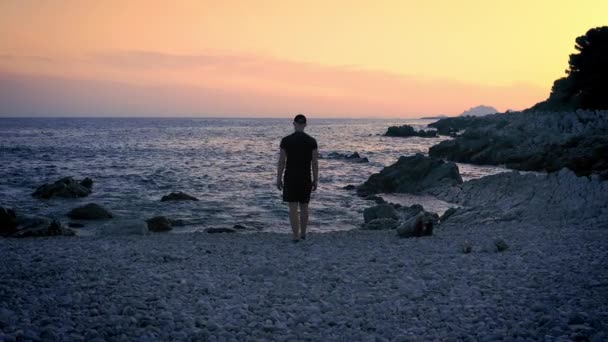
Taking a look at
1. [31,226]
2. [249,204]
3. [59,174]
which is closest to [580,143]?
[249,204]

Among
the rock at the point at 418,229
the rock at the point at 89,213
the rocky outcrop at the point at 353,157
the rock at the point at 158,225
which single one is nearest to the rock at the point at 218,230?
the rock at the point at 158,225

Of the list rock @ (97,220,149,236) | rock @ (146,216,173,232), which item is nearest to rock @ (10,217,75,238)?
rock @ (97,220,149,236)

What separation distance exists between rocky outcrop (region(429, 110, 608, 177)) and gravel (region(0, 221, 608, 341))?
19135 mm

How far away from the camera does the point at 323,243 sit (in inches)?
410

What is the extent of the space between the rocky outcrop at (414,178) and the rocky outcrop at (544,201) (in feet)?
18.6

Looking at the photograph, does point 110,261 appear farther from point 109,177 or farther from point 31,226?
point 109,177

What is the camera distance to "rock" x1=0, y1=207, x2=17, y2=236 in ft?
43.2

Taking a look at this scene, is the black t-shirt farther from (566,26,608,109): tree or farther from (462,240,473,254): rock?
(566,26,608,109): tree

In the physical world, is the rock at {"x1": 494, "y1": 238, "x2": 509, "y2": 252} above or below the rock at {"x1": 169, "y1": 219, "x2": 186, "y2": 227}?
above

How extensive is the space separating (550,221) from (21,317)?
12.4 meters

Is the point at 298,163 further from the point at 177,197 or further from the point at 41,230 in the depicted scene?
the point at 177,197

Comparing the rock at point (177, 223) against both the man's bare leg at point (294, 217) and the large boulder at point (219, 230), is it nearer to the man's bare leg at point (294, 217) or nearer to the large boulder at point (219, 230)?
the large boulder at point (219, 230)

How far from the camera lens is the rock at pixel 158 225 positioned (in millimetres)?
13945

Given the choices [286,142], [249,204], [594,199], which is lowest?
[249,204]
